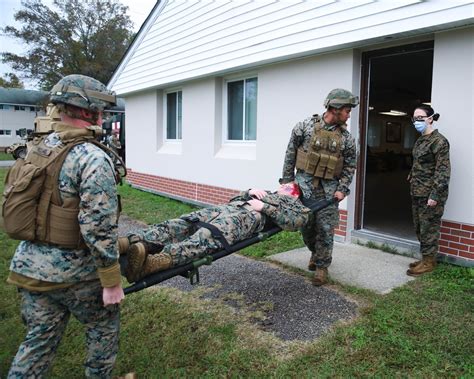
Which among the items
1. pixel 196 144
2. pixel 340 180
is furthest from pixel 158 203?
pixel 340 180

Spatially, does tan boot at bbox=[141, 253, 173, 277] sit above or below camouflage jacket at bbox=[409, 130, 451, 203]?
below

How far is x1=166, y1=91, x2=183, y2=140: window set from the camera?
10.1m

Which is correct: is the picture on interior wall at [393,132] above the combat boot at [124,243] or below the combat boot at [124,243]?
above

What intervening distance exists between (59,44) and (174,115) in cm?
2923

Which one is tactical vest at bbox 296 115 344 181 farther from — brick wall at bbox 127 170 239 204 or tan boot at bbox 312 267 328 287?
brick wall at bbox 127 170 239 204

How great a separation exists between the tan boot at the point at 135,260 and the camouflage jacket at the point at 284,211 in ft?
4.34

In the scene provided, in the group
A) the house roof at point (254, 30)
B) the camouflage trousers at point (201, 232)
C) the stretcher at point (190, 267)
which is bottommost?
the stretcher at point (190, 267)

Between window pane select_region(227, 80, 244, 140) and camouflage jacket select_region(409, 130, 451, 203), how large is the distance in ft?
13.7

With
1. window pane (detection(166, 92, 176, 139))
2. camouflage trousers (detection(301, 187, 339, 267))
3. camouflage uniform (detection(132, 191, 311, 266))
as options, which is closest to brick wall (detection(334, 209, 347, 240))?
camouflage trousers (detection(301, 187, 339, 267))

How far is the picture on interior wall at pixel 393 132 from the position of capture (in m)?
15.2

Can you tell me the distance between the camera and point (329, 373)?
8.93 feet

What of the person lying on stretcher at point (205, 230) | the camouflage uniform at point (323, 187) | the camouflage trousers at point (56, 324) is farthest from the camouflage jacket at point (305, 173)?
the camouflage trousers at point (56, 324)

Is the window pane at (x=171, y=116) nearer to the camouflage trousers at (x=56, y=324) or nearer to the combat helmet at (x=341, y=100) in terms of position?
the combat helmet at (x=341, y=100)

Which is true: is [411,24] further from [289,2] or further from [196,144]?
[196,144]
